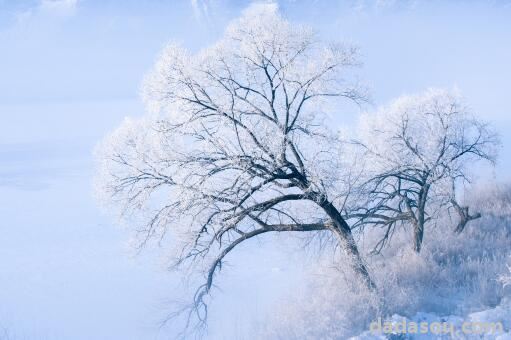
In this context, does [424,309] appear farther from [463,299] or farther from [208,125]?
[208,125]

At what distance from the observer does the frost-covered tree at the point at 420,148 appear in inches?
548

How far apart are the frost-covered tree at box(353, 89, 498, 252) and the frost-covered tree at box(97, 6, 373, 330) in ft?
10.1

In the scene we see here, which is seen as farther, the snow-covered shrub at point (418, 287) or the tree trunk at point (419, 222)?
the tree trunk at point (419, 222)

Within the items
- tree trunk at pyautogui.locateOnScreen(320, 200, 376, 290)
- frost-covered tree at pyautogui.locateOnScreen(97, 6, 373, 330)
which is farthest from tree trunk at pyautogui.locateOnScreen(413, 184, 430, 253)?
frost-covered tree at pyautogui.locateOnScreen(97, 6, 373, 330)

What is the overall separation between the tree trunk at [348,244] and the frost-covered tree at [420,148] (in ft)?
6.89

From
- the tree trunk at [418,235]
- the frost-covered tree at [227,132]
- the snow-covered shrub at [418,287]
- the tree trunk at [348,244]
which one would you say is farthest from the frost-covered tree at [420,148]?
the frost-covered tree at [227,132]

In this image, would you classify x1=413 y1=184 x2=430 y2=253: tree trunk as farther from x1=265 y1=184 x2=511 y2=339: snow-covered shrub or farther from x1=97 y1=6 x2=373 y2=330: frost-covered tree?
x1=97 y1=6 x2=373 y2=330: frost-covered tree

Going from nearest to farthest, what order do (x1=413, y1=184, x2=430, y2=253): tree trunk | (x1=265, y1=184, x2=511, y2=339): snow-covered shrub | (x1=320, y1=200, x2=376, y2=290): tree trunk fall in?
1. (x1=265, y1=184, x2=511, y2=339): snow-covered shrub
2. (x1=320, y1=200, x2=376, y2=290): tree trunk
3. (x1=413, y1=184, x2=430, y2=253): tree trunk

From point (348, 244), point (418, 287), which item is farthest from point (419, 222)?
point (348, 244)

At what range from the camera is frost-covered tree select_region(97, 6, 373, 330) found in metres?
10.7

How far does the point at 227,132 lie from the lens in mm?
11109

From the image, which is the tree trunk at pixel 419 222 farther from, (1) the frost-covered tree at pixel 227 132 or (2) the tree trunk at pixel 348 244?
(1) the frost-covered tree at pixel 227 132

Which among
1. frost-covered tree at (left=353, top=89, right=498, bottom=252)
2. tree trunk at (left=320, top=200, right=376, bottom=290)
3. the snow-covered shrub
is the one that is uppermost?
frost-covered tree at (left=353, top=89, right=498, bottom=252)

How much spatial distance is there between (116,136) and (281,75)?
342 cm
